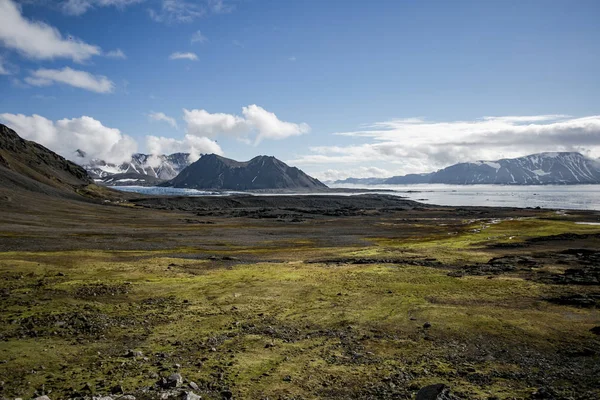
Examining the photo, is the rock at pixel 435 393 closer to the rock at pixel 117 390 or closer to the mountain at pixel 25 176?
the rock at pixel 117 390

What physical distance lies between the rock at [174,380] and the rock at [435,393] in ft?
31.0

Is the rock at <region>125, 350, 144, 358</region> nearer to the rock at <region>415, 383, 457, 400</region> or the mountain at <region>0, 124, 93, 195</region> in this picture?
the rock at <region>415, 383, 457, 400</region>

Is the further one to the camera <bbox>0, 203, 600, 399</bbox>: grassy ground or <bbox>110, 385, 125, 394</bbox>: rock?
<bbox>0, 203, 600, 399</bbox>: grassy ground

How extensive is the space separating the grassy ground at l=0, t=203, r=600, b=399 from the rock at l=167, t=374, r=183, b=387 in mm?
759

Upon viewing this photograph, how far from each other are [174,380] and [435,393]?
34.0 ft

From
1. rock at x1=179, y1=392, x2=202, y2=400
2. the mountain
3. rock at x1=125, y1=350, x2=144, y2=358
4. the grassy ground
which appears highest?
the mountain

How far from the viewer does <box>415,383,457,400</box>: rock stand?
1463 centimetres

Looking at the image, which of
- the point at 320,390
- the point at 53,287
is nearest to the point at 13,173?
the point at 53,287

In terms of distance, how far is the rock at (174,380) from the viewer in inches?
622

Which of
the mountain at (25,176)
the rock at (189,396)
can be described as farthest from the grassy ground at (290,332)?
the mountain at (25,176)

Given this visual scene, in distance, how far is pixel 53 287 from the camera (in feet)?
103

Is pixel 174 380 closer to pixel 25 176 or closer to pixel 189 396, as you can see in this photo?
pixel 189 396

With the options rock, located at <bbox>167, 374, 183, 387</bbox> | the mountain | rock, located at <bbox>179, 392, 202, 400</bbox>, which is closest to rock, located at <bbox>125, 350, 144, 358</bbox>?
rock, located at <bbox>167, 374, 183, 387</bbox>

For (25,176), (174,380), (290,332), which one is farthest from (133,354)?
(25,176)
